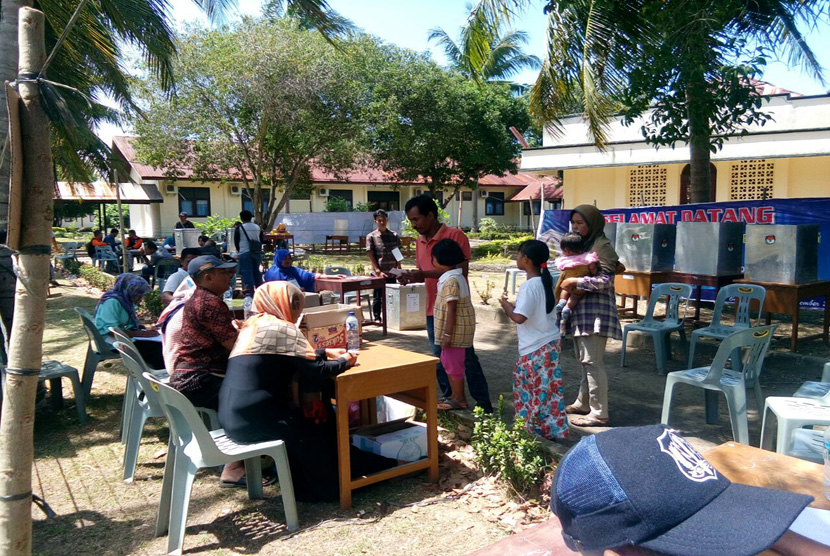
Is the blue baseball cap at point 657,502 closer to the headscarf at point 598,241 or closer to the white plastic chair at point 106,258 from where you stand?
the headscarf at point 598,241

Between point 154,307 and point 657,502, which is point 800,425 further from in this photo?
point 154,307

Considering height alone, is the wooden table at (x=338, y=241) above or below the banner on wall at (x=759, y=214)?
below

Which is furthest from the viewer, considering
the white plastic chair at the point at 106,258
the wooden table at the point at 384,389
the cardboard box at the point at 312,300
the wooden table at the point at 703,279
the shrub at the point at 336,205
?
the shrub at the point at 336,205

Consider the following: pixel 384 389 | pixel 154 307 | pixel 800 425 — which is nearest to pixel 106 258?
pixel 154 307

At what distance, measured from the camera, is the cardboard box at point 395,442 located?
14.0ft

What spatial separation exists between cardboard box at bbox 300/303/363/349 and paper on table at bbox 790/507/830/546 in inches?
125

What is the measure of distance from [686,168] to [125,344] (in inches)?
660

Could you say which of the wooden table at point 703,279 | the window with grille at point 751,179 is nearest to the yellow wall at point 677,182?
the window with grille at point 751,179

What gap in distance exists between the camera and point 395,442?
14.0 ft

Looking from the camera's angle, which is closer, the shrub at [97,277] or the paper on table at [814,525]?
the paper on table at [814,525]

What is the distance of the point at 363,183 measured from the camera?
35188mm

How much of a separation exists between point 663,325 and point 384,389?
408cm

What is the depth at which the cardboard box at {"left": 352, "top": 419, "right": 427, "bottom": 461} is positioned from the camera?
4.27 meters

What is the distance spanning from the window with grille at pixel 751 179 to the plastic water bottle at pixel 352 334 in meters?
15.2
